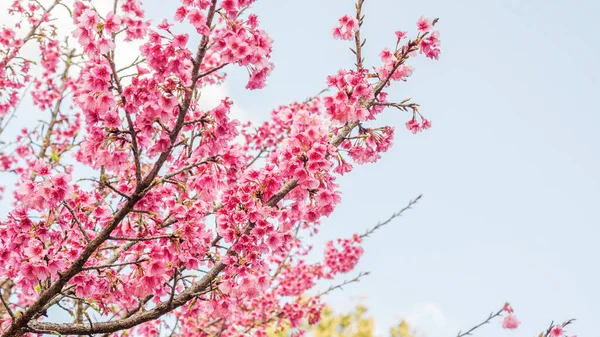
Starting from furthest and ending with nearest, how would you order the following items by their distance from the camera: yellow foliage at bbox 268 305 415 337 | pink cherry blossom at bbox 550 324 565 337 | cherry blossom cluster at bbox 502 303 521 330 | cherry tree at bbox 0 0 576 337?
yellow foliage at bbox 268 305 415 337 < cherry blossom cluster at bbox 502 303 521 330 < pink cherry blossom at bbox 550 324 565 337 < cherry tree at bbox 0 0 576 337

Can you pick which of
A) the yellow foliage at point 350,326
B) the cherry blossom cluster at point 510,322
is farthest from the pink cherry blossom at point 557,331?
the yellow foliage at point 350,326

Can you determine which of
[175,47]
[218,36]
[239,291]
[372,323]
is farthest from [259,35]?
[372,323]

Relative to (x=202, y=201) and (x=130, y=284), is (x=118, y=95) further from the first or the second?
(x=130, y=284)

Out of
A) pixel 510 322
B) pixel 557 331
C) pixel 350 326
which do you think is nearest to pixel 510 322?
pixel 510 322

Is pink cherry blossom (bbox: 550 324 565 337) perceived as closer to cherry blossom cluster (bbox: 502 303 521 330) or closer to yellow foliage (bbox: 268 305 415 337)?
cherry blossom cluster (bbox: 502 303 521 330)

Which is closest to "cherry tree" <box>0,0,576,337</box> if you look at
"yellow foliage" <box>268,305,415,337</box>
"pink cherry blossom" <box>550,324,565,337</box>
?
"pink cherry blossom" <box>550,324,565,337</box>

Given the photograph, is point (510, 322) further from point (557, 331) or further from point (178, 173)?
point (178, 173)

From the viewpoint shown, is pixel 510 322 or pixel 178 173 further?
pixel 510 322

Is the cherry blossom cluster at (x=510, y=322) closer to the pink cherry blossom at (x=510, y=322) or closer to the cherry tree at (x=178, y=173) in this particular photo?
the pink cherry blossom at (x=510, y=322)

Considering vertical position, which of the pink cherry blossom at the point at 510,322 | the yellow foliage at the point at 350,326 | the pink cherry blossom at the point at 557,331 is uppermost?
the yellow foliage at the point at 350,326

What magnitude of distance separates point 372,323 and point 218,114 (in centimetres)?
2262

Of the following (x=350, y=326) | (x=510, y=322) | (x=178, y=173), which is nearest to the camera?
(x=178, y=173)

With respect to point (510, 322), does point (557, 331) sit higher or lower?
lower

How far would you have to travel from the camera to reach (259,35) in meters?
3.14
